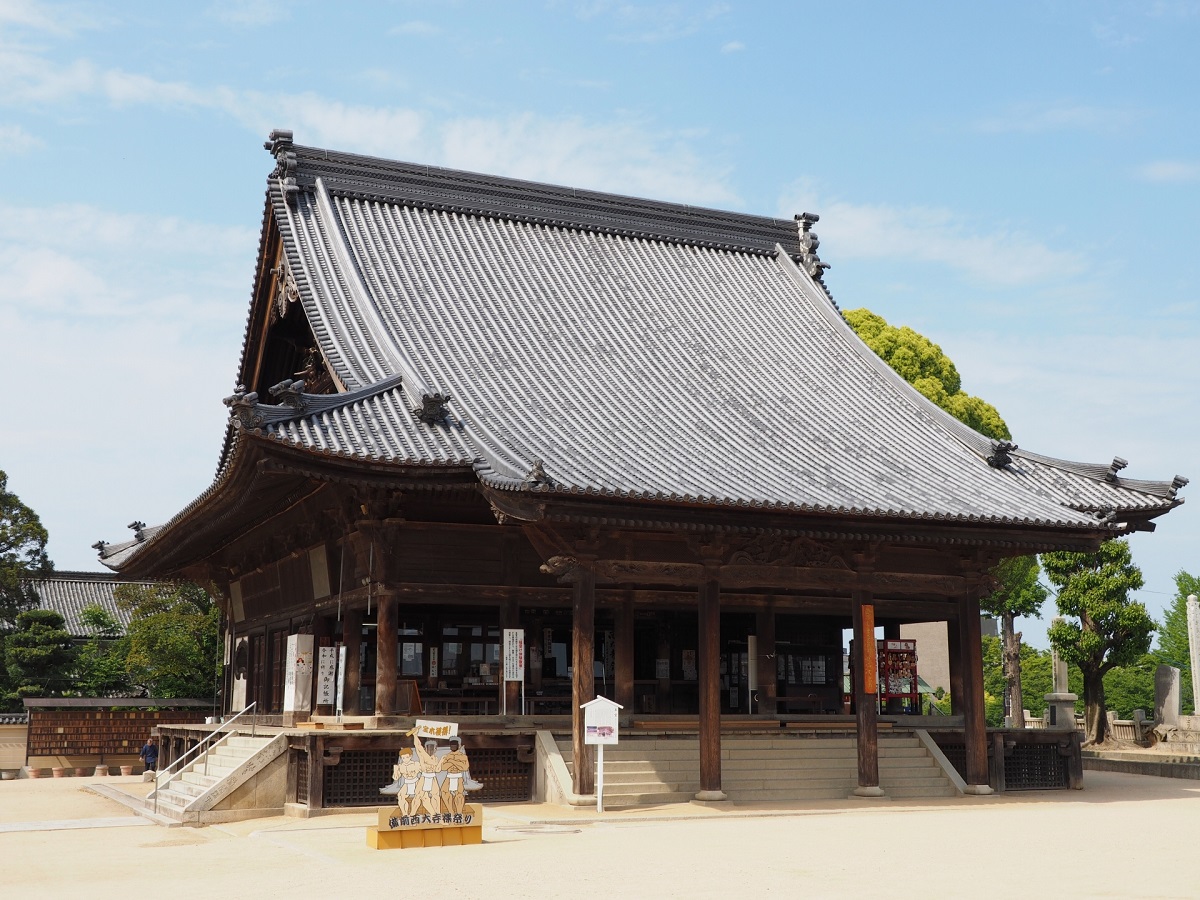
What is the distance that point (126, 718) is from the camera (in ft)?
110

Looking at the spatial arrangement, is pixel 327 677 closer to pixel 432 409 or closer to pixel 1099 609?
pixel 432 409

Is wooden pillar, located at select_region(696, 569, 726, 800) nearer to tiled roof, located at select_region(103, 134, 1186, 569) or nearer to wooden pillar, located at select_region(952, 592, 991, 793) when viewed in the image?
tiled roof, located at select_region(103, 134, 1186, 569)

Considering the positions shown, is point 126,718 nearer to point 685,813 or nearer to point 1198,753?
point 685,813

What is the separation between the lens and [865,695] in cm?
1870

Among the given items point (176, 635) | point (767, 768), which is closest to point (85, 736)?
point (176, 635)

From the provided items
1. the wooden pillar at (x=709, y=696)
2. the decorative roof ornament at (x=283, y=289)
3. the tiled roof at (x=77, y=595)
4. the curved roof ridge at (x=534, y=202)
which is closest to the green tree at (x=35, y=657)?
the tiled roof at (x=77, y=595)

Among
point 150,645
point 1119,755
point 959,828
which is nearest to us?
point 959,828

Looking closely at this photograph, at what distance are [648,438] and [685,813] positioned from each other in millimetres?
6275

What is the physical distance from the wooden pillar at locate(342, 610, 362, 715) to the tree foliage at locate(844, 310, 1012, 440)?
24.5 meters

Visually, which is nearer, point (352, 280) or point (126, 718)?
point (352, 280)

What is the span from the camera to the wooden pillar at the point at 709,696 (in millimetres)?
17359

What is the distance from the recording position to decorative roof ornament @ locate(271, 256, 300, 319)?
23773mm

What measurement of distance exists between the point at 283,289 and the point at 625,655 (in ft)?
34.6

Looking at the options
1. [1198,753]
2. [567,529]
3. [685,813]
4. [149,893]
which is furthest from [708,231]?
[149,893]
